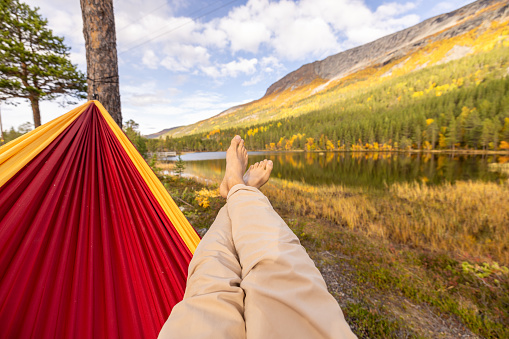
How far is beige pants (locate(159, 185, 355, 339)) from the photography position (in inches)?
20.1

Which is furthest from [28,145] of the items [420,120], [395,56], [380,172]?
[395,56]

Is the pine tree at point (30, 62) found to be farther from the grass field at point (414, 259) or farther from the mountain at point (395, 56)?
the mountain at point (395, 56)

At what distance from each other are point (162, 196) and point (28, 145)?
801 mm

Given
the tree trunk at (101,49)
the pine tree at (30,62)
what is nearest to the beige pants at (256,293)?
the tree trunk at (101,49)

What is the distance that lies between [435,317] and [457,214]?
4.58 m

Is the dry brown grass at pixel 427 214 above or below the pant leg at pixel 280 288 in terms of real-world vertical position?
below

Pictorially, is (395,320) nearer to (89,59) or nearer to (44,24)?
(89,59)

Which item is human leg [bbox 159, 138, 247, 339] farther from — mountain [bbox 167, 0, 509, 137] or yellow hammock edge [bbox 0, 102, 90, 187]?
mountain [bbox 167, 0, 509, 137]

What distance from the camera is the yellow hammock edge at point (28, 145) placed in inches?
37.6

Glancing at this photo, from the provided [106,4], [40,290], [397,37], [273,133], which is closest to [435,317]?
[40,290]

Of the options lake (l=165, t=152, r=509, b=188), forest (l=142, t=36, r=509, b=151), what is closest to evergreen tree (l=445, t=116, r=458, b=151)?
forest (l=142, t=36, r=509, b=151)

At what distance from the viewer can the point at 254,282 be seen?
0.61 m

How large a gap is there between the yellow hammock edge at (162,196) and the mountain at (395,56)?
7982 centimetres

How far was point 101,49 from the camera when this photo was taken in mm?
1713
